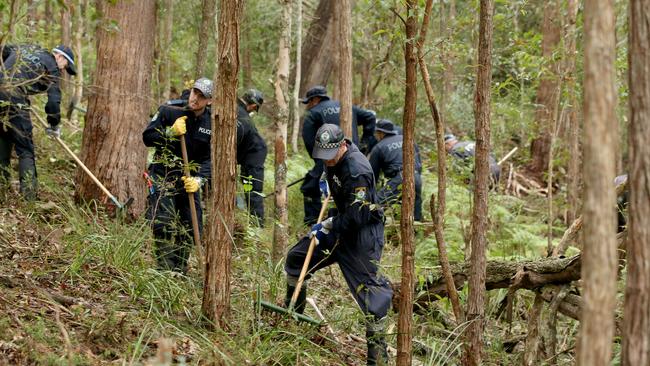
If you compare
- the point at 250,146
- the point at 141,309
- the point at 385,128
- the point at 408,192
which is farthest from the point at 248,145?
the point at 408,192

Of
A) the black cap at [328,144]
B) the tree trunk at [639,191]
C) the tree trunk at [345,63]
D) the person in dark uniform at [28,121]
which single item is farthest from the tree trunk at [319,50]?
the tree trunk at [639,191]

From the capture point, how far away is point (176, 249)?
635 centimetres

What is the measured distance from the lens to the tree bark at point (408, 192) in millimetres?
4738

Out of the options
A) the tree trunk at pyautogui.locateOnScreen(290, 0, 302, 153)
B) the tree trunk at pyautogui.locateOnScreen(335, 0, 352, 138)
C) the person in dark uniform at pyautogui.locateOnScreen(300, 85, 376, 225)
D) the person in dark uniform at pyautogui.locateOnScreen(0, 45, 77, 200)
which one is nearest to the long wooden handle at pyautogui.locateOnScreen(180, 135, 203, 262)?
the person in dark uniform at pyautogui.locateOnScreen(0, 45, 77, 200)

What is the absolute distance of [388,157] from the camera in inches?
400

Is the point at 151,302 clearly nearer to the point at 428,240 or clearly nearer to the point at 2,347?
the point at 2,347

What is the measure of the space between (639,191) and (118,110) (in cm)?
609

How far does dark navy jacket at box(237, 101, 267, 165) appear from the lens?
26.1ft

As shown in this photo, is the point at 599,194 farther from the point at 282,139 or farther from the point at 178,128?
the point at 282,139

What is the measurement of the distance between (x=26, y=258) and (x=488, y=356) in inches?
154

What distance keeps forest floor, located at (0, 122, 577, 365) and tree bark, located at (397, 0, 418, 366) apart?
1.11 ft

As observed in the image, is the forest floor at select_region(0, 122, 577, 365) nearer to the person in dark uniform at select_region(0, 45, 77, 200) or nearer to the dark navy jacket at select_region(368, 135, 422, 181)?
the person in dark uniform at select_region(0, 45, 77, 200)

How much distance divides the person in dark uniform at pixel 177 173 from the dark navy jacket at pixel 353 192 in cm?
140

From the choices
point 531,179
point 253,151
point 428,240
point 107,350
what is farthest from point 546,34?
point 107,350
